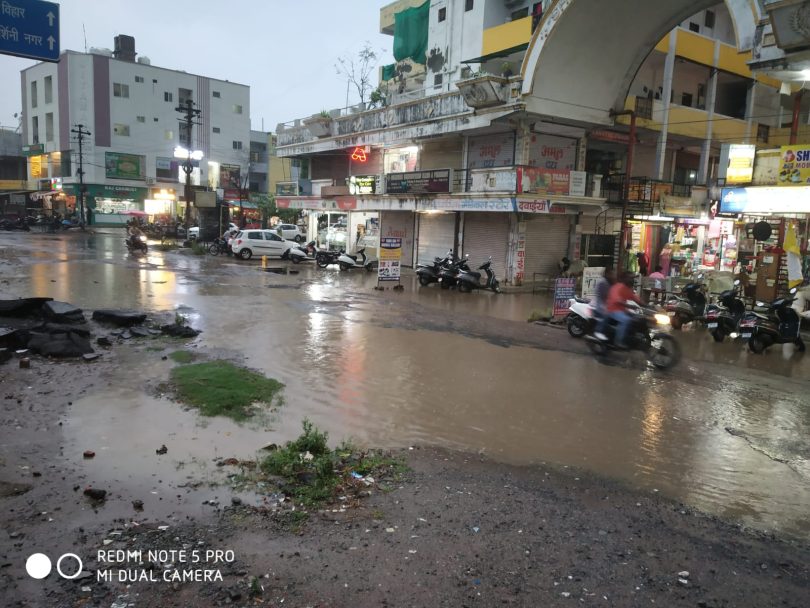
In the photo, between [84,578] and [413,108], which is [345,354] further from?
[413,108]

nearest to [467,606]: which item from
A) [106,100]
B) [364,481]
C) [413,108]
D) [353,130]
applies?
[364,481]

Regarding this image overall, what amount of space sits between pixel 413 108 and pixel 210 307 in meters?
15.9

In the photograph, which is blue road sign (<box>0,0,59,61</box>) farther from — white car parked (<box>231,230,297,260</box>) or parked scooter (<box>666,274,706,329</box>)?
white car parked (<box>231,230,297,260</box>)

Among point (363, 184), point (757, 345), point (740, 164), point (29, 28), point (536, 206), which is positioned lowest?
point (757, 345)

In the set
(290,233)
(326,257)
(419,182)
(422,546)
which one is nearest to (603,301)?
(422,546)

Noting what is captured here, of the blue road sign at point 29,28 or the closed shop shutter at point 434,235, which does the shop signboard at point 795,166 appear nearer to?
the closed shop shutter at point 434,235

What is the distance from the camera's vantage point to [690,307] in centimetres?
1430

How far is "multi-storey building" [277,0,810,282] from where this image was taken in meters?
20.4

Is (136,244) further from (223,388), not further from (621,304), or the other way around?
(621,304)

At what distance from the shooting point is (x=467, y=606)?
3381mm

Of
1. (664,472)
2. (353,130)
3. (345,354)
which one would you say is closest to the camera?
(664,472)

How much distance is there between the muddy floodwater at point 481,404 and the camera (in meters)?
5.57

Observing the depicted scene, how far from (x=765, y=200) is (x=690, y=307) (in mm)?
3579

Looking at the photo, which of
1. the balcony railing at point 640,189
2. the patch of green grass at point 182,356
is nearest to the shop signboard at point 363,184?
the balcony railing at point 640,189
